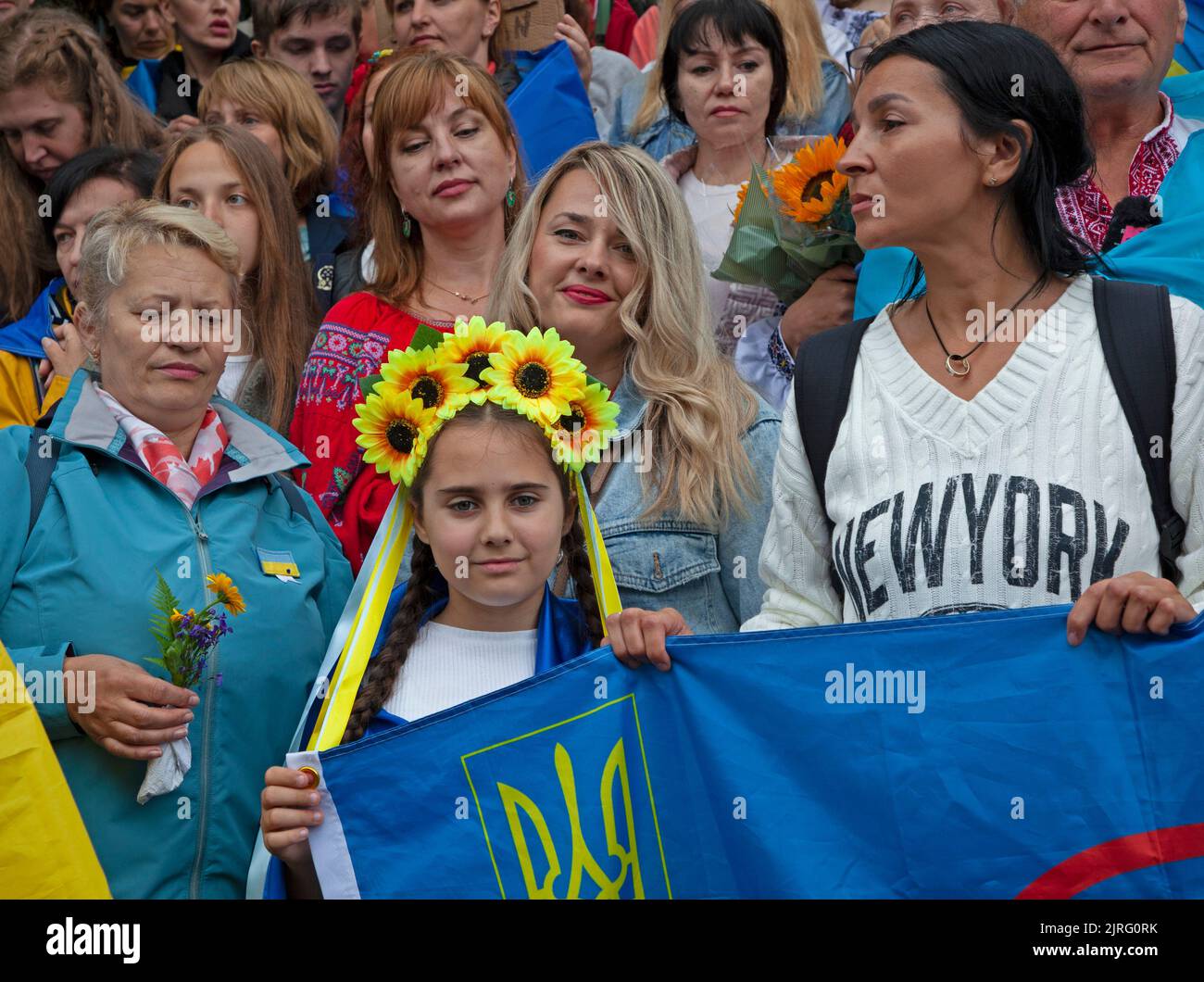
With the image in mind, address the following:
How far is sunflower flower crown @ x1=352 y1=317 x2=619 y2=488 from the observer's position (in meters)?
3.98

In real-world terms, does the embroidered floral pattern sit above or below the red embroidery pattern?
below

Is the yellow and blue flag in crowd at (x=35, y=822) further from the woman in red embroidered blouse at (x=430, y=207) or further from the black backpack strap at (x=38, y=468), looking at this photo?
the woman in red embroidered blouse at (x=430, y=207)

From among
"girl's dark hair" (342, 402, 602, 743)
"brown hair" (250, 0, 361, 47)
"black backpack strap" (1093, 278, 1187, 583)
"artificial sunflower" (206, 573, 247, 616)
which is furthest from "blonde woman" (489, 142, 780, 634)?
"brown hair" (250, 0, 361, 47)

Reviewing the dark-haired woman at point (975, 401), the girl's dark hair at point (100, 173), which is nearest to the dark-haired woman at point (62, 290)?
the girl's dark hair at point (100, 173)

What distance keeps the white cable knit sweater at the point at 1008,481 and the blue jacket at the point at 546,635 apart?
1.71ft

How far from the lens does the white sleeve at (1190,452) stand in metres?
3.35

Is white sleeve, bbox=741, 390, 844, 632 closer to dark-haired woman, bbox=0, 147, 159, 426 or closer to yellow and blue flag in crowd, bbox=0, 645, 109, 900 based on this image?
yellow and blue flag in crowd, bbox=0, 645, 109, 900

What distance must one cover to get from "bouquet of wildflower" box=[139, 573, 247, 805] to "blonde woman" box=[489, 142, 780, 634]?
1.07 m

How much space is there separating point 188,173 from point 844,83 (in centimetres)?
271

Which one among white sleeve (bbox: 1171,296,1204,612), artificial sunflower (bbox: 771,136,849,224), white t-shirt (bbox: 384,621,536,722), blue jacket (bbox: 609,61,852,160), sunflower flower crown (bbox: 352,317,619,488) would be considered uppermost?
blue jacket (bbox: 609,61,852,160)

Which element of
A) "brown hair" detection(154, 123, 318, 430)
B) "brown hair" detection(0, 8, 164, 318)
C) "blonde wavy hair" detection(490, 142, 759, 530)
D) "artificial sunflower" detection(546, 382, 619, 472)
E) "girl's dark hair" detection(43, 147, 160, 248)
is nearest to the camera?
"artificial sunflower" detection(546, 382, 619, 472)

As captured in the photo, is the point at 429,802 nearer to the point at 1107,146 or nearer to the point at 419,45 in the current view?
the point at 1107,146

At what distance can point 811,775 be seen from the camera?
340 centimetres
